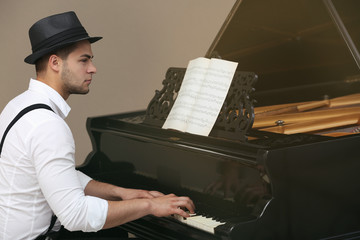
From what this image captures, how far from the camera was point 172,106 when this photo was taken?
9.12 feet

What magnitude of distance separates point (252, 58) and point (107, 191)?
4.98 feet

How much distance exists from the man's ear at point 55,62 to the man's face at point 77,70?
2 cm

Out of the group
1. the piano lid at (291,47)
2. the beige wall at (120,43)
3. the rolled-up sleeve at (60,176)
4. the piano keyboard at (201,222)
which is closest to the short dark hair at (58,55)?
the rolled-up sleeve at (60,176)

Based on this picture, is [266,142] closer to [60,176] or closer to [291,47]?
[60,176]

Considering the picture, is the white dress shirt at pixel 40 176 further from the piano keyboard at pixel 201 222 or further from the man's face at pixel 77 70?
the piano keyboard at pixel 201 222

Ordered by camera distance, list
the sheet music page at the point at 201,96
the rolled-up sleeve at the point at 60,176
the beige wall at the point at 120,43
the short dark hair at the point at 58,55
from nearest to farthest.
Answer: the rolled-up sleeve at the point at 60,176 → the short dark hair at the point at 58,55 → the sheet music page at the point at 201,96 → the beige wall at the point at 120,43

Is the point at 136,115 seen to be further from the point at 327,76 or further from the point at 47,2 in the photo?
the point at 47,2

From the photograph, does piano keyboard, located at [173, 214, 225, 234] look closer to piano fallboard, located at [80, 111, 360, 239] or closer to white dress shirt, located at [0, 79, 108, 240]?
piano fallboard, located at [80, 111, 360, 239]

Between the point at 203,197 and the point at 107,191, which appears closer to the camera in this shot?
the point at 203,197

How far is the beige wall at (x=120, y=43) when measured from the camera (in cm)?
549

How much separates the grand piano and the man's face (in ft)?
1.69

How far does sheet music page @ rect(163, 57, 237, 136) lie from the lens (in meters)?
2.52

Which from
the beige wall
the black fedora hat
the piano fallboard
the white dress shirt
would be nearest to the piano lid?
the piano fallboard

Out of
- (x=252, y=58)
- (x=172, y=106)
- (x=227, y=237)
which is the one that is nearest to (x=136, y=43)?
(x=252, y=58)
